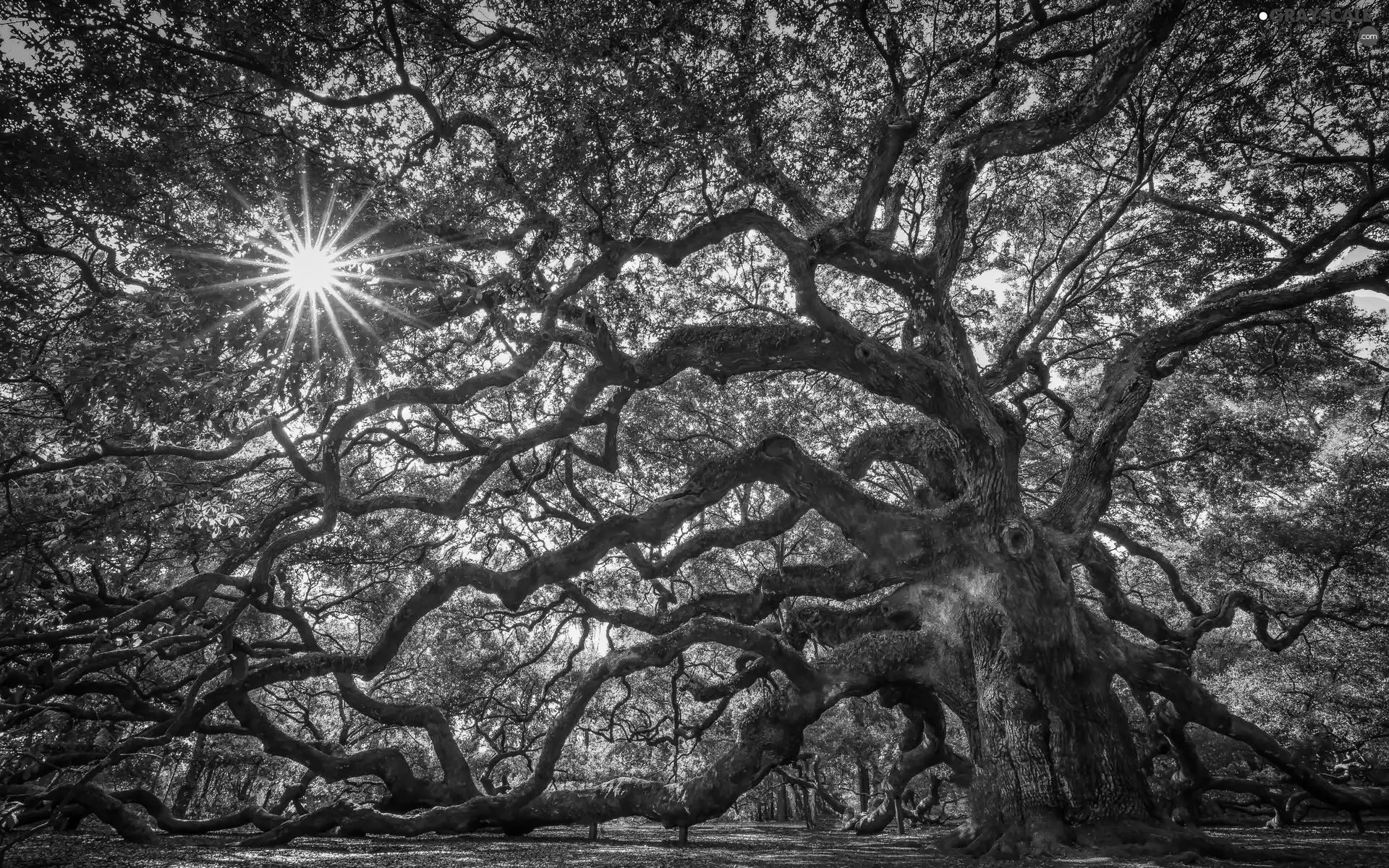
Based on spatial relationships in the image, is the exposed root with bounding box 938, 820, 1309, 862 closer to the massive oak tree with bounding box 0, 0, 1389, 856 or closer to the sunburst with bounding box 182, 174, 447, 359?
the massive oak tree with bounding box 0, 0, 1389, 856

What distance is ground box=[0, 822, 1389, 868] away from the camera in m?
6.00

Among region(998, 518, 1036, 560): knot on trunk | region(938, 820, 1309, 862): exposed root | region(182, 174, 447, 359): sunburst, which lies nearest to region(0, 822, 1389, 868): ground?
region(938, 820, 1309, 862): exposed root

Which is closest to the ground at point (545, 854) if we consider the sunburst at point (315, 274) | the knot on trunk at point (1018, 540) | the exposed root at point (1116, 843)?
the exposed root at point (1116, 843)

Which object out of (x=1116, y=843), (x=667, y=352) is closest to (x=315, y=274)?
(x=667, y=352)

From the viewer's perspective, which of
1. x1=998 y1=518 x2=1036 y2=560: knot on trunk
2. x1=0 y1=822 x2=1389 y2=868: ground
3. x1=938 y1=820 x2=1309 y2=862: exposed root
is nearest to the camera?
x1=938 y1=820 x2=1309 y2=862: exposed root

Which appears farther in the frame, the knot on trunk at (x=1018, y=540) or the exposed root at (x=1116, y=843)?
the knot on trunk at (x=1018, y=540)

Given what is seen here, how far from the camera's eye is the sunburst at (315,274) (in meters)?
5.15

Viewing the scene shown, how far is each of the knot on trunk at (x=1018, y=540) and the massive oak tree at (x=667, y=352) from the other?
49 millimetres

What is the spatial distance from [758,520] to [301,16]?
7451mm

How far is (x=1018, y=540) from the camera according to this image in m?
6.84

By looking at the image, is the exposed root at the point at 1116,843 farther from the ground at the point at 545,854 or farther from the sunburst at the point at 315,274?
the sunburst at the point at 315,274

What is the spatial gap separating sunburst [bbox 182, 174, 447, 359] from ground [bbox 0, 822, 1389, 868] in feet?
16.4

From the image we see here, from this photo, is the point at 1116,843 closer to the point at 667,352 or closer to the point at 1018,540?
the point at 1018,540

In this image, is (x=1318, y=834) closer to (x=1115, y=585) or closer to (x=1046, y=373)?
(x=1115, y=585)
